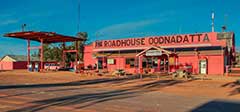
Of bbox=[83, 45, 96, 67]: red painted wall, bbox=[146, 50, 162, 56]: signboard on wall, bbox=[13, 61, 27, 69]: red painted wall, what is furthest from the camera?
bbox=[13, 61, 27, 69]: red painted wall

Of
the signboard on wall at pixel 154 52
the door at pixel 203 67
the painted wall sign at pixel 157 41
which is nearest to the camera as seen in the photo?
the signboard on wall at pixel 154 52

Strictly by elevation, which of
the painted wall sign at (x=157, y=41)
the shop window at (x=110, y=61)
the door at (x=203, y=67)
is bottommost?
the door at (x=203, y=67)

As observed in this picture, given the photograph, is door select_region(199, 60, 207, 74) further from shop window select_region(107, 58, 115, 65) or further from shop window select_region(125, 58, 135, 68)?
shop window select_region(107, 58, 115, 65)

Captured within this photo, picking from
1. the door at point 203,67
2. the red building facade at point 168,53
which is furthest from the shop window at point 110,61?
the door at point 203,67

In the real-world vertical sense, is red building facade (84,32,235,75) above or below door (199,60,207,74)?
above

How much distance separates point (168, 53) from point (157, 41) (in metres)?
8.32

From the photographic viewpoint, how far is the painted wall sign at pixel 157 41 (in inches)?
1499

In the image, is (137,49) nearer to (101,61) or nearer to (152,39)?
(152,39)

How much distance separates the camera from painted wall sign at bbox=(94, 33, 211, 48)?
38069 mm

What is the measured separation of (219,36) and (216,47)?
188 centimetres

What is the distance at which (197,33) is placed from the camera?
38406 millimetres

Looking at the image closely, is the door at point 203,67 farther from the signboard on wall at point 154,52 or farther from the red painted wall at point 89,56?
the red painted wall at point 89,56

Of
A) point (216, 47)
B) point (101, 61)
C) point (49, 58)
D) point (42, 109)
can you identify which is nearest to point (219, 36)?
point (216, 47)

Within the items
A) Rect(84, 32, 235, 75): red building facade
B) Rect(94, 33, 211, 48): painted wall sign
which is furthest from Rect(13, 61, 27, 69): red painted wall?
Rect(94, 33, 211, 48): painted wall sign
